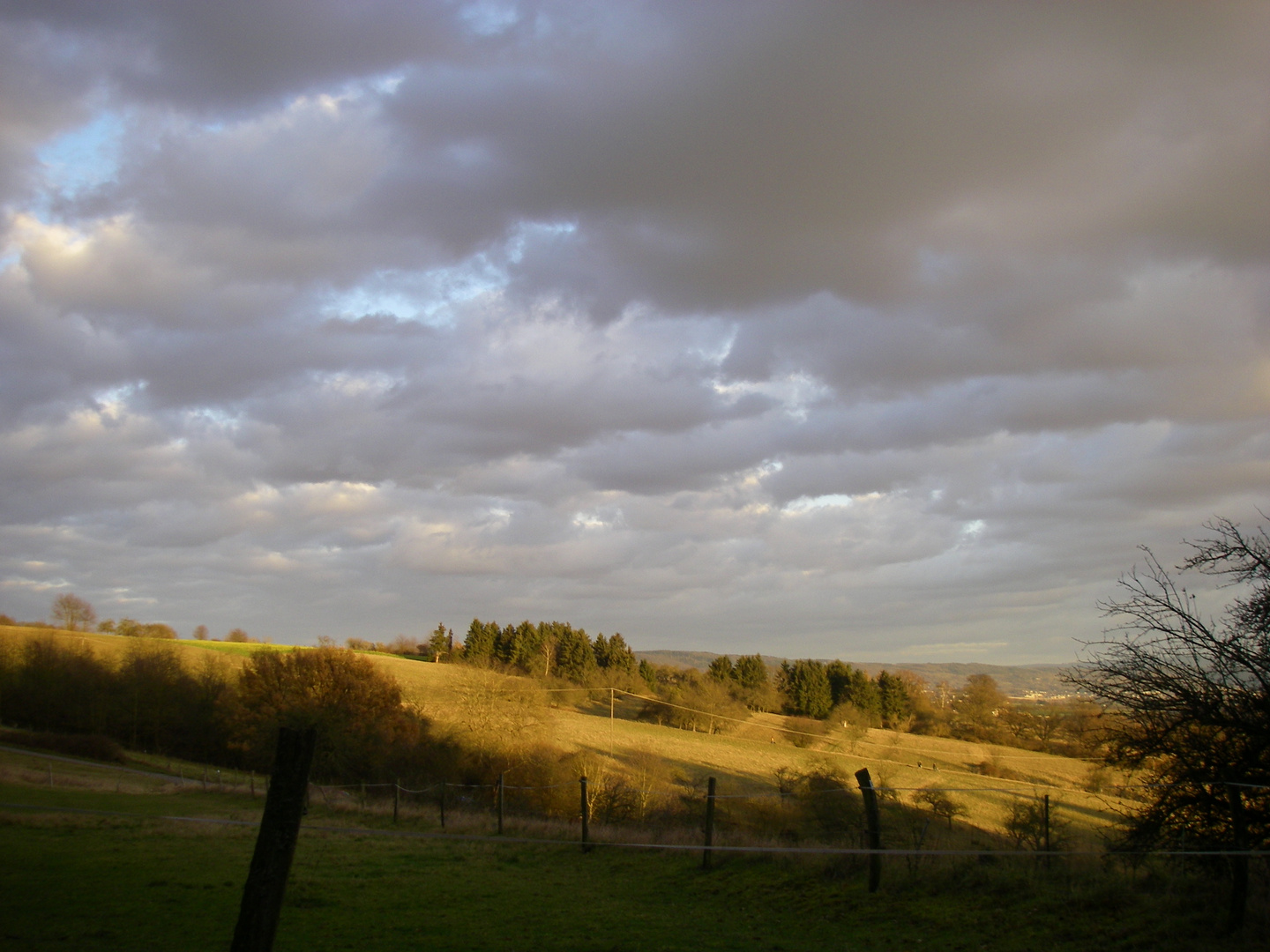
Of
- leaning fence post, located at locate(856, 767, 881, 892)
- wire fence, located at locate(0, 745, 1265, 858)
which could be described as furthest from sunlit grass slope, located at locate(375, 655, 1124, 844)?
leaning fence post, located at locate(856, 767, 881, 892)

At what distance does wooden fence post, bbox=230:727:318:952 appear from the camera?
215 inches

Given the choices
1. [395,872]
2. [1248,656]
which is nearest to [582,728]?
[395,872]

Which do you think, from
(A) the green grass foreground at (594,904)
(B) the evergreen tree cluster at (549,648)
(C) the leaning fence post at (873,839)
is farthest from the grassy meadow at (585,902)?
(B) the evergreen tree cluster at (549,648)

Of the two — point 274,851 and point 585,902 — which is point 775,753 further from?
point 274,851

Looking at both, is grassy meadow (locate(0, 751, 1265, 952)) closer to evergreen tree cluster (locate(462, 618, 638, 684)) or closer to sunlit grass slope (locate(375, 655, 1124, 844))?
sunlit grass slope (locate(375, 655, 1124, 844))

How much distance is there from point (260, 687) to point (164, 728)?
14.8 metres

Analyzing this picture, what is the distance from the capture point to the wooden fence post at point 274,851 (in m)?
5.47

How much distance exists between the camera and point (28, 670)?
51.2 meters

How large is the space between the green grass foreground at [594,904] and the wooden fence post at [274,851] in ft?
10.5

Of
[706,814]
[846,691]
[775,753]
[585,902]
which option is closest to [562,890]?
[585,902]

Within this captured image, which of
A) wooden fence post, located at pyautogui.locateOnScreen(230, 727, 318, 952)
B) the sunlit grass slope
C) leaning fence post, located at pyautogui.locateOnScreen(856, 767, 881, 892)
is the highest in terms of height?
wooden fence post, located at pyautogui.locateOnScreen(230, 727, 318, 952)

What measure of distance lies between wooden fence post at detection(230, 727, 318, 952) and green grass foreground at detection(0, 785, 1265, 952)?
3.21 metres

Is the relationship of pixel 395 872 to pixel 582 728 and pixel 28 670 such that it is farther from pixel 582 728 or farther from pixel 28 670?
pixel 28 670

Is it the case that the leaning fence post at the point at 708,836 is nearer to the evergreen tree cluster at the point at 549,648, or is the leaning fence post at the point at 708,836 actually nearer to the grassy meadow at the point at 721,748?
the grassy meadow at the point at 721,748
